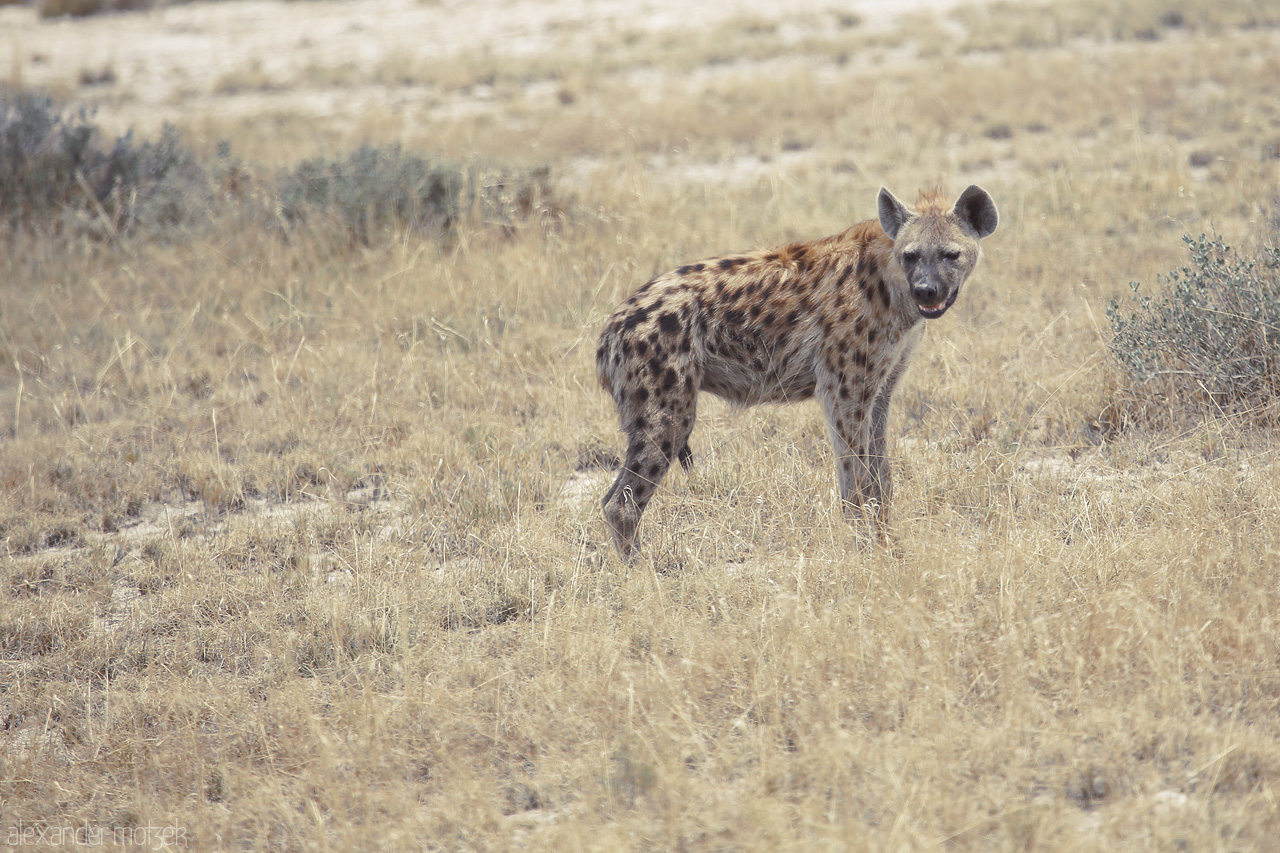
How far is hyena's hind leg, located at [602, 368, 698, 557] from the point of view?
14.3 feet

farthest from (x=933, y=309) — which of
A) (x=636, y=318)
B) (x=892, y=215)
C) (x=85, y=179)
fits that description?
(x=85, y=179)

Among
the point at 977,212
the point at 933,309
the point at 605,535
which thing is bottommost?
the point at 605,535

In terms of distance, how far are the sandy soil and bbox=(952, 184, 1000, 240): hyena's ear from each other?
405 inches

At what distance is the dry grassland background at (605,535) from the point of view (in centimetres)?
307

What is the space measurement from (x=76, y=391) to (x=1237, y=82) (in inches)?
426

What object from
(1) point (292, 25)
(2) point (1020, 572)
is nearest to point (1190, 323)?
(2) point (1020, 572)

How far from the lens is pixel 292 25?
70.1 ft

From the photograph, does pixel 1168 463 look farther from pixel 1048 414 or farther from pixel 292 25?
Answer: pixel 292 25

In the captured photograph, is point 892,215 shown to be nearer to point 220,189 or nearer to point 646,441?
point 646,441

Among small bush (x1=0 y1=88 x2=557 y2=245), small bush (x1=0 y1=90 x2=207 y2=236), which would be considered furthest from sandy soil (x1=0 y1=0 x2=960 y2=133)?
Answer: small bush (x1=0 y1=88 x2=557 y2=245)

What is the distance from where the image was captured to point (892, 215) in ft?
14.9

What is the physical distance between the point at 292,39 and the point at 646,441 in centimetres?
1831

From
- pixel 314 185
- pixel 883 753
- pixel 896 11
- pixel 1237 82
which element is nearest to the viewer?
pixel 883 753

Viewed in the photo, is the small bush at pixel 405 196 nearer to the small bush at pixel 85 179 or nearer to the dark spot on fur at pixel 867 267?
the small bush at pixel 85 179
